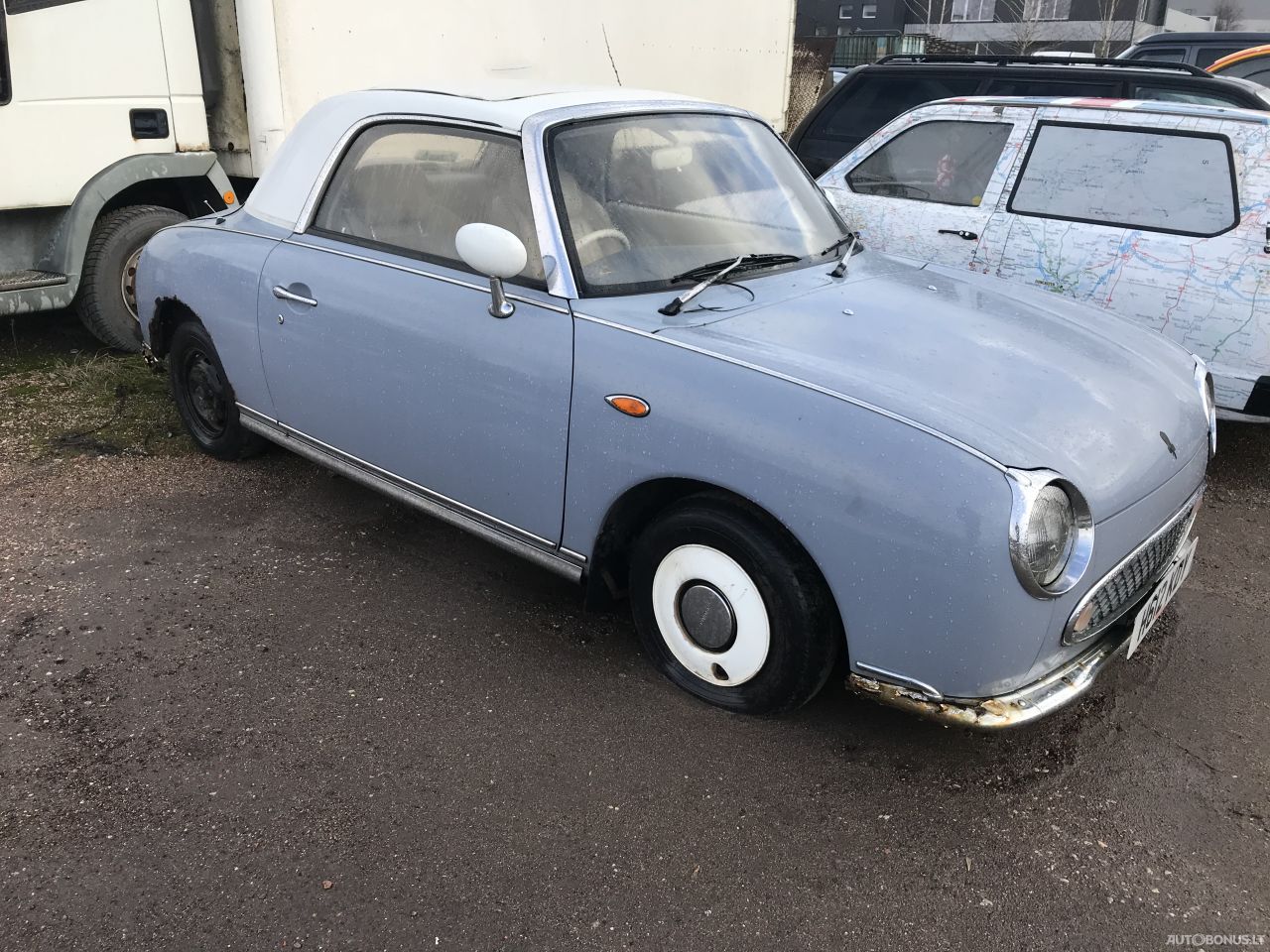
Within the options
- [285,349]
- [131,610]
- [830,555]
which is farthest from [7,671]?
[830,555]

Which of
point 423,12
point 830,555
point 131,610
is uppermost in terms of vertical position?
point 423,12

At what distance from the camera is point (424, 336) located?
3363 millimetres

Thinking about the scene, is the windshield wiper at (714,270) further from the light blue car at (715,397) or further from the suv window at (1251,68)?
the suv window at (1251,68)

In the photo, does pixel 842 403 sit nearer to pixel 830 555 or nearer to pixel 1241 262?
pixel 830 555

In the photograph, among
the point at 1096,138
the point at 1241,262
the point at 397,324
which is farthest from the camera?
the point at 1096,138

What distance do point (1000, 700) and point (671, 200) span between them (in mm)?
1888

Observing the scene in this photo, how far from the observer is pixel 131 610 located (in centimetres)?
362

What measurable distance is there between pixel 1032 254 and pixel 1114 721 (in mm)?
2739

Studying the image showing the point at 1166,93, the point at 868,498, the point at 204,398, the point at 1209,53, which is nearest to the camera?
the point at 868,498

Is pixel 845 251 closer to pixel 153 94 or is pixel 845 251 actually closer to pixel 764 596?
pixel 764 596

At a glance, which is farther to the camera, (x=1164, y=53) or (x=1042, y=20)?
(x=1042, y=20)

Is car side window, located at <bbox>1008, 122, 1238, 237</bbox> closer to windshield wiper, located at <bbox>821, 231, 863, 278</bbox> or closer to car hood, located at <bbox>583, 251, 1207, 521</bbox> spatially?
car hood, located at <bbox>583, 251, 1207, 521</bbox>

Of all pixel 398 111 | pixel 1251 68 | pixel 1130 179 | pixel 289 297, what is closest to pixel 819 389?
pixel 398 111

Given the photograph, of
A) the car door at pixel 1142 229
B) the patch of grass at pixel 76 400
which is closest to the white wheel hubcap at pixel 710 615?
the car door at pixel 1142 229
